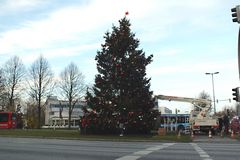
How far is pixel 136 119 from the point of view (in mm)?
38656

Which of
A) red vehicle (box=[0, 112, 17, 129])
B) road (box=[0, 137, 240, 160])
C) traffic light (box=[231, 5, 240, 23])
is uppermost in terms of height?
traffic light (box=[231, 5, 240, 23])

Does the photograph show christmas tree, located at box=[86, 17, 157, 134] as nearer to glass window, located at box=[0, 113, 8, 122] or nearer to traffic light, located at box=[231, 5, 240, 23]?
traffic light, located at box=[231, 5, 240, 23]

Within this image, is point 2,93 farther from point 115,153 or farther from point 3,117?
point 115,153

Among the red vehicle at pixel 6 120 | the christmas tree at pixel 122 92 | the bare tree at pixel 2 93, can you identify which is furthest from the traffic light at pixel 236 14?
the bare tree at pixel 2 93

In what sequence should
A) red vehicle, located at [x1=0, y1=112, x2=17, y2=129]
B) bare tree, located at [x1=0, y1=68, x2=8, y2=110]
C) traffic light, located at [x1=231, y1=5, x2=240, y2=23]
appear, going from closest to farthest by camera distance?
1. traffic light, located at [x1=231, y1=5, x2=240, y2=23]
2. red vehicle, located at [x1=0, y1=112, x2=17, y2=129]
3. bare tree, located at [x1=0, y1=68, x2=8, y2=110]

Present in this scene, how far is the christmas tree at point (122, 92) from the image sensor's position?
127 ft

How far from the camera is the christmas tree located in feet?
127

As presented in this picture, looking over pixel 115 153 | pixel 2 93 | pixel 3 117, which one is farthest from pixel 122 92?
pixel 2 93

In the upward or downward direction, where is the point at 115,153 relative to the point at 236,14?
downward

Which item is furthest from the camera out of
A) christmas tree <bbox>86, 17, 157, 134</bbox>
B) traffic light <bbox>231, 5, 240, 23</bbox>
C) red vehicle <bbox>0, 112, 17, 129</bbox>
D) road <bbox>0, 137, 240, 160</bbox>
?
red vehicle <bbox>0, 112, 17, 129</bbox>

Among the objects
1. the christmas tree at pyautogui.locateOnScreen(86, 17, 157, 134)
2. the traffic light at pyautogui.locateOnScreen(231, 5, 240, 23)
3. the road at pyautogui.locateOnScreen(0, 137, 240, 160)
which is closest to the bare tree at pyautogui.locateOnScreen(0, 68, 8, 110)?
the christmas tree at pyautogui.locateOnScreen(86, 17, 157, 134)

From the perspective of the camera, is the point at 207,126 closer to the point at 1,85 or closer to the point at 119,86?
the point at 119,86

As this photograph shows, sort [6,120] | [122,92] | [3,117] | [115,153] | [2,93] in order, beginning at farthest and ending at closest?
[2,93] → [6,120] → [3,117] → [122,92] → [115,153]

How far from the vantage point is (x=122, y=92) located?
3916cm
